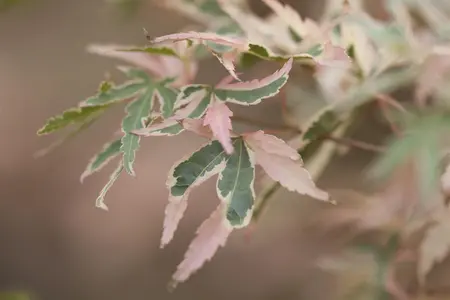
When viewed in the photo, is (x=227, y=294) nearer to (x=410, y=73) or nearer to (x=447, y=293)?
(x=447, y=293)

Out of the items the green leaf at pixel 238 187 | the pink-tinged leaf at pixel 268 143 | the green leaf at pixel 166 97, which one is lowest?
the green leaf at pixel 238 187

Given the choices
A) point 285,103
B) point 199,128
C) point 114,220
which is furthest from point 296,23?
point 114,220

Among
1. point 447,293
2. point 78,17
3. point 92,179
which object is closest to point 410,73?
point 447,293

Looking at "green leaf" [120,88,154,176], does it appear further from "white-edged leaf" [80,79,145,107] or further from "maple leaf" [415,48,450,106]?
"maple leaf" [415,48,450,106]

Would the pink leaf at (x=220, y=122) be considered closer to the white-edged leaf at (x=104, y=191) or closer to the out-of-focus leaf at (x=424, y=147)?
the white-edged leaf at (x=104, y=191)

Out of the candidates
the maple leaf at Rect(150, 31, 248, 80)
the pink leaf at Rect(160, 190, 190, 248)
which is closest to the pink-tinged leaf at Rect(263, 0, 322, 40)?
the maple leaf at Rect(150, 31, 248, 80)

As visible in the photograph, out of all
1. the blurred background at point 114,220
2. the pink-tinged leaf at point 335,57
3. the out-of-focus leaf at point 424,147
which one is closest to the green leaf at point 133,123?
the pink-tinged leaf at point 335,57
